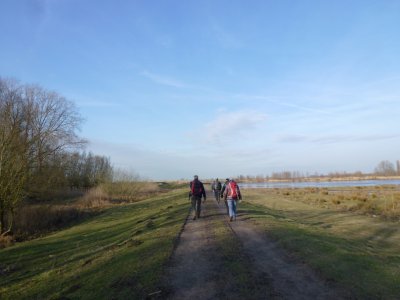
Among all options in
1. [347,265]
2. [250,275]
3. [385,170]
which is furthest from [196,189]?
[385,170]

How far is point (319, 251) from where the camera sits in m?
10.2

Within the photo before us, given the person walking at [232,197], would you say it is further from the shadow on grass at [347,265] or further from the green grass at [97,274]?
the shadow on grass at [347,265]

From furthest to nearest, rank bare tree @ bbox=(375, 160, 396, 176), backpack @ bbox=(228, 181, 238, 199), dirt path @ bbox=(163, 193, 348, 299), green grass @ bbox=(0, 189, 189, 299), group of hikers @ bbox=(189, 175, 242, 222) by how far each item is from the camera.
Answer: bare tree @ bbox=(375, 160, 396, 176) < group of hikers @ bbox=(189, 175, 242, 222) < backpack @ bbox=(228, 181, 238, 199) < green grass @ bbox=(0, 189, 189, 299) < dirt path @ bbox=(163, 193, 348, 299)

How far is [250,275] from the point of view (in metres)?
7.84

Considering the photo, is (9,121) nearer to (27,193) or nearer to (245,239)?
(27,193)

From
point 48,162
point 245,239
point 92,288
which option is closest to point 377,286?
point 245,239

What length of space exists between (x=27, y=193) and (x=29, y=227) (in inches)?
95.9

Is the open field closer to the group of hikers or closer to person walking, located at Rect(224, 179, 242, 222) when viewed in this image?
person walking, located at Rect(224, 179, 242, 222)

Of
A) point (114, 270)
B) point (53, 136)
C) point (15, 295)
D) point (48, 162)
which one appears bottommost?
point (15, 295)

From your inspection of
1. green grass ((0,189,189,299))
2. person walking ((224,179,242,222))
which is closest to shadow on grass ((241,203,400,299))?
person walking ((224,179,242,222))

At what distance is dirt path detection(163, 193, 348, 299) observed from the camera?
6793mm

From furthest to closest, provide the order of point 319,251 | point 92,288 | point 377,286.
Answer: point 319,251 < point 92,288 < point 377,286

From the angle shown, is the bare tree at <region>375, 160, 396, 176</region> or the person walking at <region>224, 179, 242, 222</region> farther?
the bare tree at <region>375, 160, 396, 176</region>

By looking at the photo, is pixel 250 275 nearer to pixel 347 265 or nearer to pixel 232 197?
pixel 347 265
